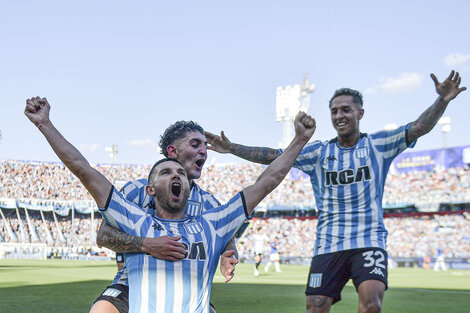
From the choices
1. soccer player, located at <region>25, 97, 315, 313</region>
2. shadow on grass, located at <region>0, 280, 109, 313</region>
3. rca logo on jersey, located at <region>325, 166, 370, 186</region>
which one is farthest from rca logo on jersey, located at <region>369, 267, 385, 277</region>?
shadow on grass, located at <region>0, 280, 109, 313</region>

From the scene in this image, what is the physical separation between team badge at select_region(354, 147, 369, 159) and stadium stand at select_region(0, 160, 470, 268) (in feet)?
104

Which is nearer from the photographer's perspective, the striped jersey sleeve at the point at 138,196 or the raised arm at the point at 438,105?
the striped jersey sleeve at the point at 138,196

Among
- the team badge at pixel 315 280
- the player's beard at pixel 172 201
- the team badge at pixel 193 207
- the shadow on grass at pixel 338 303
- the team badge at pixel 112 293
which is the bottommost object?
the shadow on grass at pixel 338 303

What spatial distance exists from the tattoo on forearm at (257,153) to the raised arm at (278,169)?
6.59 ft

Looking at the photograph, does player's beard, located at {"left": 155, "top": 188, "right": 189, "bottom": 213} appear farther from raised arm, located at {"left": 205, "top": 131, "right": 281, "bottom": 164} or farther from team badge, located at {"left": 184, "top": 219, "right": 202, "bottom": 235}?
raised arm, located at {"left": 205, "top": 131, "right": 281, "bottom": 164}

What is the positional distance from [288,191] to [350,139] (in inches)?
1863

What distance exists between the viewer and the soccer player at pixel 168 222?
136 inches

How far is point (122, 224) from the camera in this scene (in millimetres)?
3605

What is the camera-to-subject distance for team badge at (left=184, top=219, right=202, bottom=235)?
3.63m

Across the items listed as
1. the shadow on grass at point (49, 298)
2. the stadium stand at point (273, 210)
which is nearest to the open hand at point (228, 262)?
the shadow on grass at point (49, 298)

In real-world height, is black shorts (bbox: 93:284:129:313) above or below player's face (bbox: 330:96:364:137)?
below

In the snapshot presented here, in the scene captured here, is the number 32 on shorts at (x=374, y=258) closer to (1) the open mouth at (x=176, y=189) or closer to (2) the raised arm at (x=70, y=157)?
(1) the open mouth at (x=176, y=189)

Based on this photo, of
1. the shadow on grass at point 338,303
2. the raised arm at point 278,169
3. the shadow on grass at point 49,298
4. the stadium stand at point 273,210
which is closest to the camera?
the raised arm at point 278,169

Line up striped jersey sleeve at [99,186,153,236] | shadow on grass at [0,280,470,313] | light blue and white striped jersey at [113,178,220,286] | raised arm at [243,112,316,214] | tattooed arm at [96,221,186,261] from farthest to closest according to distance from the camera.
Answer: shadow on grass at [0,280,470,313]
light blue and white striped jersey at [113,178,220,286]
raised arm at [243,112,316,214]
striped jersey sleeve at [99,186,153,236]
tattooed arm at [96,221,186,261]
